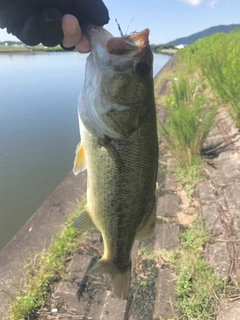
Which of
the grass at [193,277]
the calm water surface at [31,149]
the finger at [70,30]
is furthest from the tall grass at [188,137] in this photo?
the finger at [70,30]

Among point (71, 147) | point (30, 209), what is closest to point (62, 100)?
point (71, 147)

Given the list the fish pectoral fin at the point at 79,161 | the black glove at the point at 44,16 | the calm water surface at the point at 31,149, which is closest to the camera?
the black glove at the point at 44,16

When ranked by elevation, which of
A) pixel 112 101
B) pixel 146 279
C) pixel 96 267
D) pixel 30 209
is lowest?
pixel 30 209

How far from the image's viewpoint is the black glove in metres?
1.55

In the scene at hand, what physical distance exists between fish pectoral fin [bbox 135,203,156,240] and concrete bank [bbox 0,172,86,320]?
154 cm

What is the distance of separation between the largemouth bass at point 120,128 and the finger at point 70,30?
0.25 ft

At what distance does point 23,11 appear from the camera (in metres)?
1.58

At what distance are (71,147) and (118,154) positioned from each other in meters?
7.17

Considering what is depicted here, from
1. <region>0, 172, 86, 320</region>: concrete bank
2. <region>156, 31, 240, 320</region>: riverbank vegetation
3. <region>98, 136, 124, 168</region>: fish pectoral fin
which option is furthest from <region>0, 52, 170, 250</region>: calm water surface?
<region>98, 136, 124, 168</region>: fish pectoral fin

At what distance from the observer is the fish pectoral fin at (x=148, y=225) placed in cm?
194

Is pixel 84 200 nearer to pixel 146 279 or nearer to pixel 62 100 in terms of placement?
pixel 146 279

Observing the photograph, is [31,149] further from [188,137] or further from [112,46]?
[112,46]

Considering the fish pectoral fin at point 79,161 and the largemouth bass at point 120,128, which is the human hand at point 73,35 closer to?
the largemouth bass at point 120,128

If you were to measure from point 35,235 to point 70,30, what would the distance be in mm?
2928
